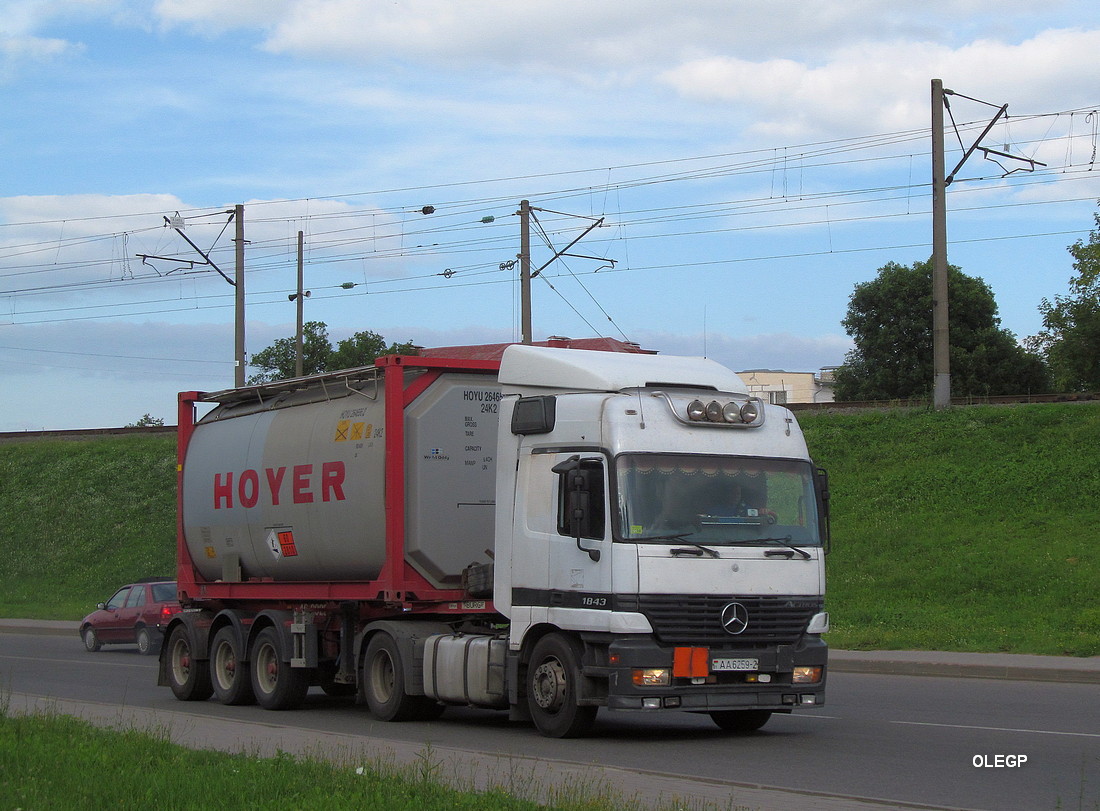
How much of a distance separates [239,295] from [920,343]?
40.6 metres

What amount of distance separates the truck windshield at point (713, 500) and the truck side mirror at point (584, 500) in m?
0.19

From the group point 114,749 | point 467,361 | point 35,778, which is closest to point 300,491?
point 467,361

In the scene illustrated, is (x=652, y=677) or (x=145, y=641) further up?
(x=652, y=677)

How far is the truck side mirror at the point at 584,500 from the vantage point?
11773mm

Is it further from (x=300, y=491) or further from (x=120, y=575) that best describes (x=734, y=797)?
(x=120, y=575)

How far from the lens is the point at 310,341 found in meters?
95.4

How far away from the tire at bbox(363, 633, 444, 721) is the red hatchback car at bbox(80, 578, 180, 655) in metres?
13.8

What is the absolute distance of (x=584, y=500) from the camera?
38.6ft

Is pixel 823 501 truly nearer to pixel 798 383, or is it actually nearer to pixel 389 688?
pixel 389 688

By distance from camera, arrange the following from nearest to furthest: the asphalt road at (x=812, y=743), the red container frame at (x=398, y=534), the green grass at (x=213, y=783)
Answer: the green grass at (x=213, y=783)
the asphalt road at (x=812, y=743)
the red container frame at (x=398, y=534)

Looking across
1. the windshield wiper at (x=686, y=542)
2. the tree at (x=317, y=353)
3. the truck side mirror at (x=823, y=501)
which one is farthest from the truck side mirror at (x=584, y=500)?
the tree at (x=317, y=353)

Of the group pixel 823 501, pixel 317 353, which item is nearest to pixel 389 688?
pixel 823 501

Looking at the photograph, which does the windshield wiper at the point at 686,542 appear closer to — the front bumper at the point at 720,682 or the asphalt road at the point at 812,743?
the front bumper at the point at 720,682

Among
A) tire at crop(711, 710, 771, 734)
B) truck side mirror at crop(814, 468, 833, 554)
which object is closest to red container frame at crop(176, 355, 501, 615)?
tire at crop(711, 710, 771, 734)
